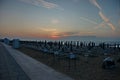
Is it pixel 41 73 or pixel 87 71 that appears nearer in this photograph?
pixel 41 73

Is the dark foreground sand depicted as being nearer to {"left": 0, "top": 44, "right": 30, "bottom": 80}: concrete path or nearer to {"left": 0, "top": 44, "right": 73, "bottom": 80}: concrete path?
{"left": 0, "top": 44, "right": 73, "bottom": 80}: concrete path

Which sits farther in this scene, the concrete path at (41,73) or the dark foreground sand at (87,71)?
the dark foreground sand at (87,71)

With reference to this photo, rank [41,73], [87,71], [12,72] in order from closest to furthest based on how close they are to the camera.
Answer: [41,73] → [12,72] → [87,71]

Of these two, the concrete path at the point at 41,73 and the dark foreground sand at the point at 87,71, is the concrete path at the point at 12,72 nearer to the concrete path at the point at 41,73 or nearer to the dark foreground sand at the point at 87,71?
the concrete path at the point at 41,73

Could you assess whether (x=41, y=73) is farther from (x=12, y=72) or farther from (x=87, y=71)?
(x=87, y=71)

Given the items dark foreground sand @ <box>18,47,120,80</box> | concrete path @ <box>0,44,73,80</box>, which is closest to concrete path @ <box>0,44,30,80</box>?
concrete path @ <box>0,44,73,80</box>

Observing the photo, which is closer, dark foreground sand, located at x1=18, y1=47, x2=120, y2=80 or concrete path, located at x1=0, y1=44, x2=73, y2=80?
concrete path, located at x1=0, y1=44, x2=73, y2=80

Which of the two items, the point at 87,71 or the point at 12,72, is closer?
the point at 12,72

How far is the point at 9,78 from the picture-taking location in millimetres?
11016

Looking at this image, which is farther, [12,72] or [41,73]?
[12,72]

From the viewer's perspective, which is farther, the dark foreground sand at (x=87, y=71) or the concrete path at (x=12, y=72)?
the dark foreground sand at (x=87, y=71)

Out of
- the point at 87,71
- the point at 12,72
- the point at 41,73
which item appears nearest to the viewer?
the point at 41,73

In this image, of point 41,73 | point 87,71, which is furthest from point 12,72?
point 87,71

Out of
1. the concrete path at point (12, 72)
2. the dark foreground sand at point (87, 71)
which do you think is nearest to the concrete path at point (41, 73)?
the concrete path at point (12, 72)
